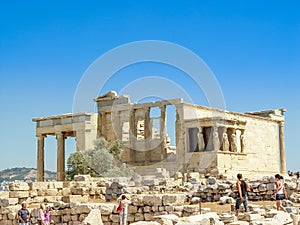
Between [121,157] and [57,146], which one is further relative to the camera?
[57,146]

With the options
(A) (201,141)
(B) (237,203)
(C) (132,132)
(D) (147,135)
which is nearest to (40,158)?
(C) (132,132)

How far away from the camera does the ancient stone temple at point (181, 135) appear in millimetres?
33562

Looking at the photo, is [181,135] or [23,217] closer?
[23,217]

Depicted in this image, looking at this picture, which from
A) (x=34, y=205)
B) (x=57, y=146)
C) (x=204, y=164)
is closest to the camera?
(x=34, y=205)

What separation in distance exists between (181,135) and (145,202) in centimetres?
2199

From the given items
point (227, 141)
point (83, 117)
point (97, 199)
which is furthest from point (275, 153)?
point (97, 199)

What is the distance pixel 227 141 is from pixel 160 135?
5.97 meters

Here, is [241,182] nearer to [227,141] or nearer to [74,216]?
[74,216]

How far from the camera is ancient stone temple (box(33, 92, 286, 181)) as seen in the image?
110 feet

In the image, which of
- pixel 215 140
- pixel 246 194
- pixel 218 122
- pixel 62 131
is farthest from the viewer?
pixel 62 131

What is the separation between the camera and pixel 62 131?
39.3 meters

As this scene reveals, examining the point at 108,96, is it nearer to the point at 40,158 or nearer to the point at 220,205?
the point at 40,158

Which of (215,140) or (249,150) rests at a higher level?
(215,140)

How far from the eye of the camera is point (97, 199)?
749 inches
